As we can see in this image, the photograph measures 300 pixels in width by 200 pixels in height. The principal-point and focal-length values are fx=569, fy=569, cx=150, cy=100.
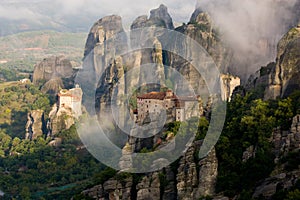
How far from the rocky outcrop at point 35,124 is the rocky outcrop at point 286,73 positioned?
43855 millimetres

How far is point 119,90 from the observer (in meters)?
68.4

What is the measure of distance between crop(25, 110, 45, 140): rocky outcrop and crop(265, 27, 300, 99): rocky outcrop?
43.9 meters

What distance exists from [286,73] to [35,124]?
154 ft

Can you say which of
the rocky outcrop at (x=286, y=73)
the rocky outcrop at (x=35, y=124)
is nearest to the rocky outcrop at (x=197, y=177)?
the rocky outcrop at (x=286, y=73)

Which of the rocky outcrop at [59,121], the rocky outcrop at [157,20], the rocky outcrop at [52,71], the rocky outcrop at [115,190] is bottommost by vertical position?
the rocky outcrop at [115,190]

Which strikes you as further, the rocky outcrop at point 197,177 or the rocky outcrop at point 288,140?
the rocky outcrop at point 197,177

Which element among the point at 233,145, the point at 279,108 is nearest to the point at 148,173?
the point at 233,145

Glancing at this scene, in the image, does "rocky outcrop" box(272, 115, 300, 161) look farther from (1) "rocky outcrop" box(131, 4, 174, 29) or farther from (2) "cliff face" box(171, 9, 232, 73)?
(1) "rocky outcrop" box(131, 4, 174, 29)

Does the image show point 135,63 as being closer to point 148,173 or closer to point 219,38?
point 219,38

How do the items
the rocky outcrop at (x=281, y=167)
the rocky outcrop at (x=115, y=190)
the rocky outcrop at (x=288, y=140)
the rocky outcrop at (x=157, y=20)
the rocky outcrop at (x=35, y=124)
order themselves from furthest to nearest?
the rocky outcrop at (x=157, y=20) < the rocky outcrop at (x=35, y=124) < the rocky outcrop at (x=115, y=190) < the rocky outcrop at (x=288, y=140) < the rocky outcrop at (x=281, y=167)

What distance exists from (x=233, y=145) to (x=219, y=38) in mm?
39014

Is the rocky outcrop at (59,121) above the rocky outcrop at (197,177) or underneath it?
above

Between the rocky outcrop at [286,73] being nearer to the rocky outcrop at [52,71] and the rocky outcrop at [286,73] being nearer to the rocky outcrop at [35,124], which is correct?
the rocky outcrop at [35,124]

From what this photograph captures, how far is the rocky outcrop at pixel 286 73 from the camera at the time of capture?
29.0 metres
